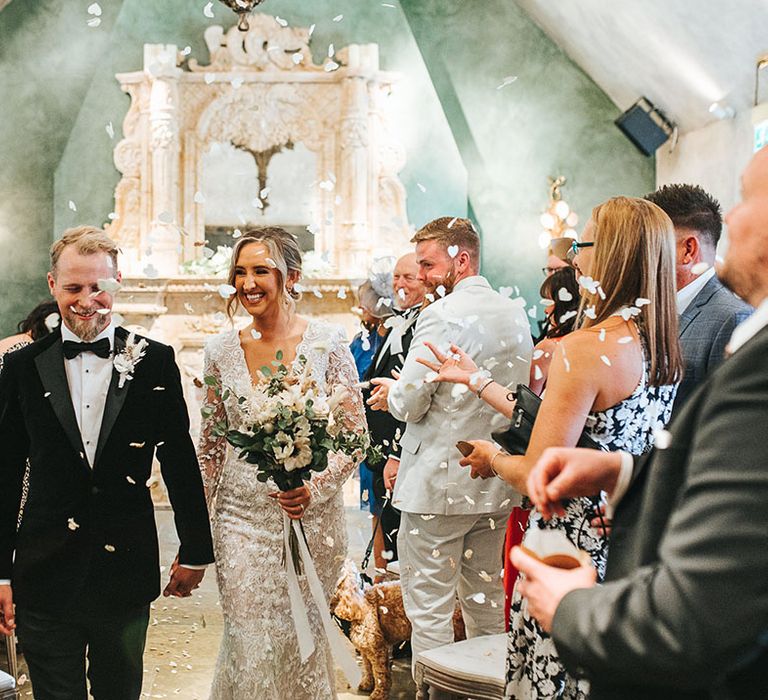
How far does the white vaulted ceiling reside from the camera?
6422 mm

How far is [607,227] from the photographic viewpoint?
7.48 ft

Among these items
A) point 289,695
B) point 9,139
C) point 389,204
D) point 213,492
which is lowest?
point 289,695

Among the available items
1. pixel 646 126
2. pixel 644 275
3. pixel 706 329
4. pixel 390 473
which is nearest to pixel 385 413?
pixel 390 473

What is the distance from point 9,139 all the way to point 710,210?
27.6ft

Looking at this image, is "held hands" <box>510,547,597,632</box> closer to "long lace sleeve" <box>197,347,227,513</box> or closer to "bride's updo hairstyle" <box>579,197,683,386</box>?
"bride's updo hairstyle" <box>579,197,683,386</box>

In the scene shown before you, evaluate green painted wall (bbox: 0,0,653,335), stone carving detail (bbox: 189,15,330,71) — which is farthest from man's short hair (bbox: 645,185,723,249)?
stone carving detail (bbox: 189,15,330,71)

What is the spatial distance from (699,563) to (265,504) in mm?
2215

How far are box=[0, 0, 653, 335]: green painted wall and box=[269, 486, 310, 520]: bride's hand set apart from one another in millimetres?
7033

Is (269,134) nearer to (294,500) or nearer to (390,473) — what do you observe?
(390,473)

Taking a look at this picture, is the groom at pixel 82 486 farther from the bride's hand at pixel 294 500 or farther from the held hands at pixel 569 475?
the held hands at pixel 569 475

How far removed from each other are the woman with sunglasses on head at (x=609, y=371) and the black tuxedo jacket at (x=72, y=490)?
1.07m

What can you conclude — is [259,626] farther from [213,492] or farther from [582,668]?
[582,668]

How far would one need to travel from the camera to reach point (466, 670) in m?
2.76

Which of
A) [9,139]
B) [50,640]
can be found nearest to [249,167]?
[9,139]
